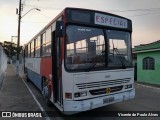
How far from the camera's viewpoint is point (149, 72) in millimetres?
21328

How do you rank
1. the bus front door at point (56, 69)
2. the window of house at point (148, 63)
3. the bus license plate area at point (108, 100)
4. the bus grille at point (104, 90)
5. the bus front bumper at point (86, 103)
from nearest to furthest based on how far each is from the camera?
1. the bus front bumper at point (86, 103)
2. the bus grille at point (104, 90)
3. the bus license plate area at point (108, 100)
4. the bus front door at point (56, 69)
5. the window of house at point (148, 63)

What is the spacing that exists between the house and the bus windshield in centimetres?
1189

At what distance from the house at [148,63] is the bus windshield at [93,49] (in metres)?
11.9

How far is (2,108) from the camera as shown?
10422 mm

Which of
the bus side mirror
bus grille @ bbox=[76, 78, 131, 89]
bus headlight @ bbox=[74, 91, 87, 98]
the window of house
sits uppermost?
the bus side mirror

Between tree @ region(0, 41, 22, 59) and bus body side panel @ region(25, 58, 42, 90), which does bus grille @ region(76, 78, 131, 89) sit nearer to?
bus body side panel @ region(25, 58, 42, 90)

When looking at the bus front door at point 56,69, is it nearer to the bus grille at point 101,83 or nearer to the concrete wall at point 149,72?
the bus grille at point 101,83

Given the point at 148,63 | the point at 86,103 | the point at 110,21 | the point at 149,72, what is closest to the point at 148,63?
the point at 148,63

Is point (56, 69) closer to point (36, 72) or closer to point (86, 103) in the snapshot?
point (86, 103)

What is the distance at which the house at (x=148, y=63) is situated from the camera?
20203 mm

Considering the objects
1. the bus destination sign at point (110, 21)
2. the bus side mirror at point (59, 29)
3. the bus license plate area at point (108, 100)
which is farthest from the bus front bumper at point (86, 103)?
the bus destination sign at point (110, 21)

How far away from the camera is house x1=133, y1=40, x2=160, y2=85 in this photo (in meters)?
20.2

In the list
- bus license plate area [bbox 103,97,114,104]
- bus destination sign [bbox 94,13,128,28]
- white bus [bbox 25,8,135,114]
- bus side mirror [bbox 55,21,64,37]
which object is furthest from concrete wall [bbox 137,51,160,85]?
bus side mirror [bbox 55,21,64,37]

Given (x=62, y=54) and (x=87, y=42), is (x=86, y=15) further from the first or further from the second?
(x=62, y=54)
